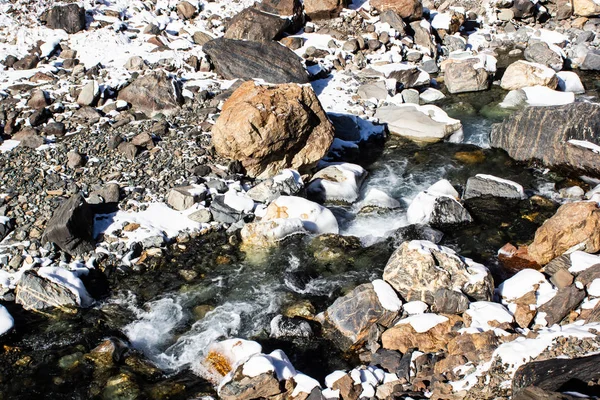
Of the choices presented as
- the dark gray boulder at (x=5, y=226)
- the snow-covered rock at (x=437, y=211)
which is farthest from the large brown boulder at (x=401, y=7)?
the dark gray boulder at (x=5, y=226)

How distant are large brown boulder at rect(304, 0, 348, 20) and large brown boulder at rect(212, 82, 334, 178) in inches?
261

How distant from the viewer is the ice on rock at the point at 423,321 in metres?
7.39

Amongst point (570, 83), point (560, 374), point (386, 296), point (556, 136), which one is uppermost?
point (560, 374)

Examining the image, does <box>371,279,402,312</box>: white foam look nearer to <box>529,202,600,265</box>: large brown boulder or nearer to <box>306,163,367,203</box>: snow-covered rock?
<box>529,202,600,265</box>: large brown boulder

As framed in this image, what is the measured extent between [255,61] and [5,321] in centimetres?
896

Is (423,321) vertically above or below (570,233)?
below

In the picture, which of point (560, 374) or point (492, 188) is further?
point (492, 188)

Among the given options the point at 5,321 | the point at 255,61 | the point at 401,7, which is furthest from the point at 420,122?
the point at 5,321

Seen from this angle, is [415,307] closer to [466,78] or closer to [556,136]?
[556,136]

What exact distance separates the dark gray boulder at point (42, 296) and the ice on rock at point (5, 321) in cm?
34

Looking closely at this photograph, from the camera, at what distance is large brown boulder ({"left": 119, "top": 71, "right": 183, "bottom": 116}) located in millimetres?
13047

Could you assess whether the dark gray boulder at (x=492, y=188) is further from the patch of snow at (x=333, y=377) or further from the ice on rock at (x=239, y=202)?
the patch of snow at (x=333, y=377)

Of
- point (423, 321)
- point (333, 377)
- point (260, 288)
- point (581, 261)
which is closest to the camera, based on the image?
point (333, 377)

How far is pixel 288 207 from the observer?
1008 centimetres
